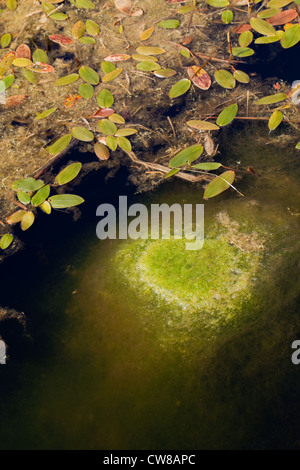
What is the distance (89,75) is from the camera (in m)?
2.31

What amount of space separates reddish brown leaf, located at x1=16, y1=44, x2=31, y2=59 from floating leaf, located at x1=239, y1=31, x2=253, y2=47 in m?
1.35

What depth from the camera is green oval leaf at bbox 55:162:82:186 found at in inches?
77.4

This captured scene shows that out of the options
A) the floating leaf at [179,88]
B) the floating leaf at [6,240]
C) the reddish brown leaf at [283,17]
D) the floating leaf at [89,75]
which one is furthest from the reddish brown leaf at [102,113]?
the reddish brown leaf at [283,17]

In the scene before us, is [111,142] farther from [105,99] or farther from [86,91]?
[86,91]

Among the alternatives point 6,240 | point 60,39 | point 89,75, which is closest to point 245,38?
point 89,75

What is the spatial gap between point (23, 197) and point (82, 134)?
1.57ft

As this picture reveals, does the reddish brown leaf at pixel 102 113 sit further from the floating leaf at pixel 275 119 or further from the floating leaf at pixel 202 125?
the floating leaf at pixel 275 119

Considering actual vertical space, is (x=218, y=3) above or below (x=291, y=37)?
above

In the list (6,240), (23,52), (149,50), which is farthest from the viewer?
(23,52)

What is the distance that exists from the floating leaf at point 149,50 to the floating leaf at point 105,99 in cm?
40

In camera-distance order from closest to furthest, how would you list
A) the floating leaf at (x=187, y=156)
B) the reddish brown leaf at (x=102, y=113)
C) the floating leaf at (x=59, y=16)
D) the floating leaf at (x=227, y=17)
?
1. the floating leaf at (x=187, y=156)
2. the reddish brown leaf at (x=102, y=113)
3. the floating leaf at (x=227, y=17)
4. the floating leaf at (x=59, y=16)

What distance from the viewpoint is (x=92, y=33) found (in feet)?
8.30

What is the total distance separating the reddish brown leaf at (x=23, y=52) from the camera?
8.16ft

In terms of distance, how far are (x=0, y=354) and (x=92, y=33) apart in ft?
6.78
